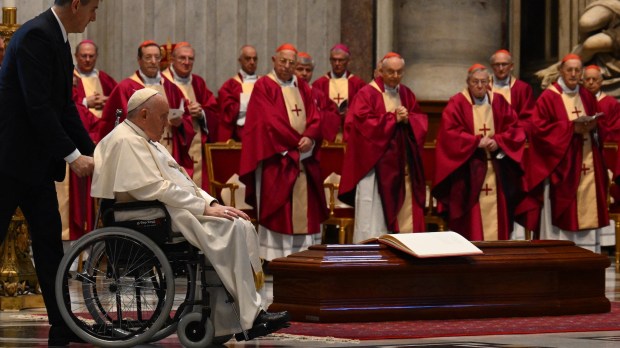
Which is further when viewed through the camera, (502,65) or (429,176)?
(429,176)

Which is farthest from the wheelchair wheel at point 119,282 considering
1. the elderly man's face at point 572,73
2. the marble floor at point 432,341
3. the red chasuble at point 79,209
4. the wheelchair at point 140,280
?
the elderly man's face at point 572,73

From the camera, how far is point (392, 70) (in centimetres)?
1196

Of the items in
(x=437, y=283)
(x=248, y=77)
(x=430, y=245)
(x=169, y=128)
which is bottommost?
(x=437, y=283)

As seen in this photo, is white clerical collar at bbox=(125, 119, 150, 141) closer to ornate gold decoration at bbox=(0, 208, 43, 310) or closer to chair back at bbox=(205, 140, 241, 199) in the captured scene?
ornate gold decoration at bbox=(0, 208, 43, 310)

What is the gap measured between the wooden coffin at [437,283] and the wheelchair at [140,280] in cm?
134

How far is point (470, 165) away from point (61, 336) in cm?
648

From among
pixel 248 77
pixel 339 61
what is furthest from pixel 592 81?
pixel 248 77

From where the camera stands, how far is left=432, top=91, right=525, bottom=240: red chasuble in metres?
12.2

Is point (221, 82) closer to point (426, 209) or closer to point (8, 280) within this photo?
point (426, 209)

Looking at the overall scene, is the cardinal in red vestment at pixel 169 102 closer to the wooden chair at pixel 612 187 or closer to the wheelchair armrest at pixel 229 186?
the wheelchair armrest at pixel 229 186

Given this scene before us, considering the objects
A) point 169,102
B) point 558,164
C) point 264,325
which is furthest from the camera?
point 558,164

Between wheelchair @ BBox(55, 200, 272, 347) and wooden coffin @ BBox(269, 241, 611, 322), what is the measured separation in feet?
4.38

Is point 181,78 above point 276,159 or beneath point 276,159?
above

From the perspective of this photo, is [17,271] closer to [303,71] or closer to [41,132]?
Answer: [41,132]
